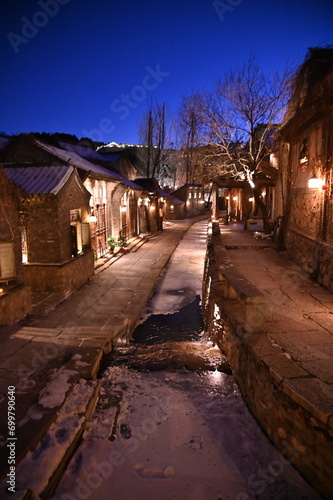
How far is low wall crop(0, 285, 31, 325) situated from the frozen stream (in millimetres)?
3188

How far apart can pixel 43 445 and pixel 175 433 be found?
1902mm

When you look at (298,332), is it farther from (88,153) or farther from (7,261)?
(88,153)

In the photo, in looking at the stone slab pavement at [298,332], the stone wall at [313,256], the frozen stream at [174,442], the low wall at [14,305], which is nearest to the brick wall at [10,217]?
the low wall at [14,305]

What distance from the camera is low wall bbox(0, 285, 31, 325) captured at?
7889mm

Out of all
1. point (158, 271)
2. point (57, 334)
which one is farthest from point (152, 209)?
point (57, 334)

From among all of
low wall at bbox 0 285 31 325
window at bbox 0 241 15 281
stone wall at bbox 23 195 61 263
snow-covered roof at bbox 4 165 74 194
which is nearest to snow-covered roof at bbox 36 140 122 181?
snow-covered roof at bbox 4 165 74 194

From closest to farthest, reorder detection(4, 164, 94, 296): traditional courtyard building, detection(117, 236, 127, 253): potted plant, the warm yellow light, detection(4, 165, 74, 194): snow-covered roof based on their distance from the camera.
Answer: the warm yellow light, detection(4, 165, 74, 194): snow-covered roof, detection(4, 164, 94, 296): traditional courtyard building, detection(117, 236, 127, 253): potted plant

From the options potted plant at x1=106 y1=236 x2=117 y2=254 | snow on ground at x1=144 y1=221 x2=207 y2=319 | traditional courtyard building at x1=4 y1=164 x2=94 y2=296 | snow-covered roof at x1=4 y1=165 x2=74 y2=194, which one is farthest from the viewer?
potted plant at x1=106 y1=236 x2=117 y2=254

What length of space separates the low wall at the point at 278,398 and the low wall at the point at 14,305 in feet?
18.4

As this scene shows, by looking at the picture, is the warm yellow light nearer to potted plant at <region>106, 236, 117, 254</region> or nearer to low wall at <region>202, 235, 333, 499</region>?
low wall at <region>202, 235, 333, 499</region>

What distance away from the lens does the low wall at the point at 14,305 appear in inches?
311

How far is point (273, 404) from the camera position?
447cm

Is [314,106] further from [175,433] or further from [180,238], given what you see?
[180,238]

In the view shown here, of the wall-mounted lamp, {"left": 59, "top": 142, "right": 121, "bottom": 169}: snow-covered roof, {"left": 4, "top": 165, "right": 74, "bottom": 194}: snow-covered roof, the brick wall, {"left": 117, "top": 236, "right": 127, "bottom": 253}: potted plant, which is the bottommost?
{"left": 117, "top": 236, "right": 127, "bottom": 253}: potted plant
